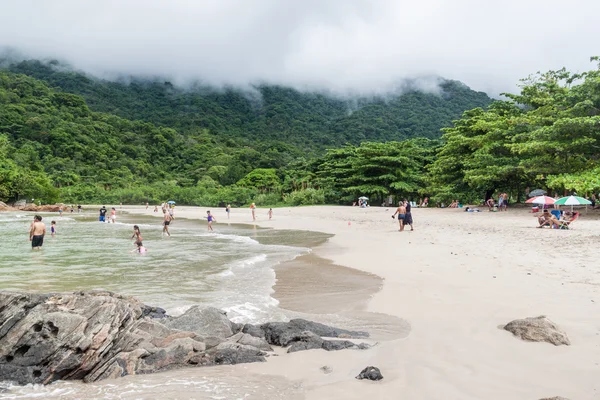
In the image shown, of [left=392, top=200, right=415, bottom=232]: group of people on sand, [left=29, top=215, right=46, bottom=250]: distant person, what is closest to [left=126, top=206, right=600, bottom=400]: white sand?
[left=392, top=200, right=415, bottom=232]: group of people on sand

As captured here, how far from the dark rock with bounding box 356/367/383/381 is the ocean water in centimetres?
82

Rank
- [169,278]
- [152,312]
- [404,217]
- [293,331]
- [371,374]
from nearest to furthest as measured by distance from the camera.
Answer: [371,374]
[293,331]
[152,312]
[169,278]
[404,217]

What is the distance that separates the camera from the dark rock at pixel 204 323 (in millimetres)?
6605

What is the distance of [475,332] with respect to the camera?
629cm

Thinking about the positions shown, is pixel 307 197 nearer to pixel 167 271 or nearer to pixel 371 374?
pixel 167 271

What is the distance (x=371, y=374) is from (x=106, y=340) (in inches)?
139

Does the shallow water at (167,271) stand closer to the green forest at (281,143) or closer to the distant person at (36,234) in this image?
the distant person at (36,234)

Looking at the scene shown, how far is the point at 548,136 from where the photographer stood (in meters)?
25.9

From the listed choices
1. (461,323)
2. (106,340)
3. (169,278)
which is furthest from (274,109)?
(106,340)

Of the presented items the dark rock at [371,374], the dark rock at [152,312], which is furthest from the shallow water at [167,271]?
the dark rock at [371,374]

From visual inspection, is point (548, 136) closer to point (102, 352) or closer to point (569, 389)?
point (569, 389)

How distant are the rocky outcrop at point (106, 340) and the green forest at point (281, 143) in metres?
22.1

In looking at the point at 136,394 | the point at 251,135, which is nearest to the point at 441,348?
the point at 136,394

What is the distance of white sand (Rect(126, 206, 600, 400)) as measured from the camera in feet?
15.1
